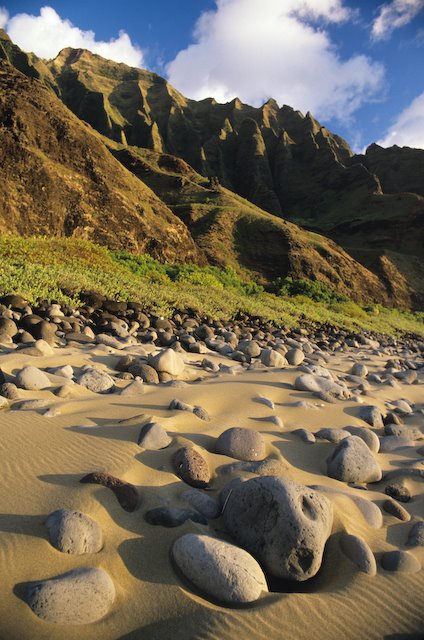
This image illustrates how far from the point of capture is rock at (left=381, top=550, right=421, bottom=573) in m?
1.47

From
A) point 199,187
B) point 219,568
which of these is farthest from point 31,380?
point 199,187

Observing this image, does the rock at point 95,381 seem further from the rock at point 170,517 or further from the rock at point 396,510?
the rock at point 396,510

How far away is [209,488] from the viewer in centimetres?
181

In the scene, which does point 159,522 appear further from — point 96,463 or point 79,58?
point 79,58

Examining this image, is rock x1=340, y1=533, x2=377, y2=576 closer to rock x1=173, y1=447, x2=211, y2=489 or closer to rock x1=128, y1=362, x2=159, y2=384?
rock x1=173, y1=447, x2=211, y2=489

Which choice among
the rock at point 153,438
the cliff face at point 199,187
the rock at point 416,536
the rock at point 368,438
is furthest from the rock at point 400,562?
the cliff face at point 199,187

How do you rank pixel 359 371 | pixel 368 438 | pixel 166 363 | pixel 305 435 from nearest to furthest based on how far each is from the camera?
pixel 305 435
pixel 368 438
pixel 166 363
pixel 359 371

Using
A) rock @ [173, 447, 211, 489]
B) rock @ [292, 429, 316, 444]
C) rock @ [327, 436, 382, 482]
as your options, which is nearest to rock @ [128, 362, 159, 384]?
rock @ [292, 429, 316, 444]

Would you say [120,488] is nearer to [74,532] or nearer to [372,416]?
[74,532]

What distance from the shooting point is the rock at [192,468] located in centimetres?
183

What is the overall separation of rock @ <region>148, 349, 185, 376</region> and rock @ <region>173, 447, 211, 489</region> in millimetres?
1811

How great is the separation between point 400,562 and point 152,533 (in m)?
0.90

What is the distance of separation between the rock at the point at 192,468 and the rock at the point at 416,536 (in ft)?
2.88

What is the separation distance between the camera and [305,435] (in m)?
2.57
